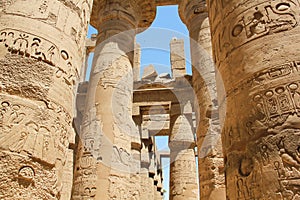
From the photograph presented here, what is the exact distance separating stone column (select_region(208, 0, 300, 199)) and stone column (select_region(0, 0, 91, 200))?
1680mm

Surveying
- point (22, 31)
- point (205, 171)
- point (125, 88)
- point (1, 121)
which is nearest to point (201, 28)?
point (125, 88)

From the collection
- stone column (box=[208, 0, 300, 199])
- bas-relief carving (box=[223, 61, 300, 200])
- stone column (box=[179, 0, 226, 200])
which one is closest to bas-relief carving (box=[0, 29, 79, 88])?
stone column (box=[208, 0, 300, 199])

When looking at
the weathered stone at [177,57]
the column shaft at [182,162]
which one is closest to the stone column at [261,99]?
the column shaft at [182,162]

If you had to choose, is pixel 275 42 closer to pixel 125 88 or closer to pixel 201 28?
pixel 125 88

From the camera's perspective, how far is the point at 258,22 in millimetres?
2926

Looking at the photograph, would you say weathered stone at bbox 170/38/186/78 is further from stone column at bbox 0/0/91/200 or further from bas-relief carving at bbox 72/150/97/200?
stone column at bbox 0/0/91/200

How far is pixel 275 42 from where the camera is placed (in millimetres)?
Answer: 2727

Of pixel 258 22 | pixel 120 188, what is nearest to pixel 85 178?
pixel 120 188

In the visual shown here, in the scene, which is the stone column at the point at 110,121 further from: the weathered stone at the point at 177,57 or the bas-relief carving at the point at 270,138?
the weathered stone at the point at 177,57

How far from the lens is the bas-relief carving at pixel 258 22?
277cm

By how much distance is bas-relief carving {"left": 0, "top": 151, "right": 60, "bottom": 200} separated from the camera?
2404 mm

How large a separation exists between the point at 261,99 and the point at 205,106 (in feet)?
16.6

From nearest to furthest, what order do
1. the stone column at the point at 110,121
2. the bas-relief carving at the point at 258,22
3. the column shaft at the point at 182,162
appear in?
1. the bas-relief carving at the point at 258,22
2. the stone column at the point at 110,121
3. the column shaft at the point at 182,162

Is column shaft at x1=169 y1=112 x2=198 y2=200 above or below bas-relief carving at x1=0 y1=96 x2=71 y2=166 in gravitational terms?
above
